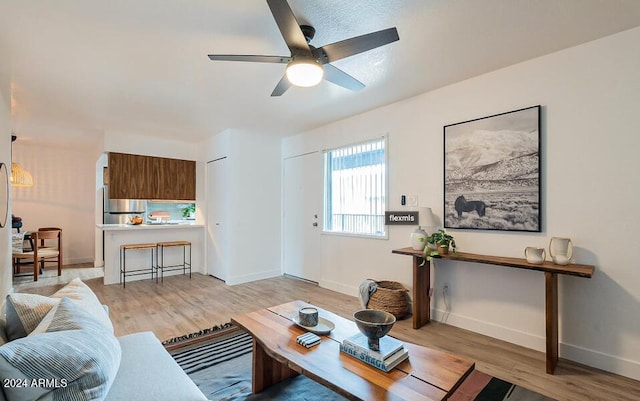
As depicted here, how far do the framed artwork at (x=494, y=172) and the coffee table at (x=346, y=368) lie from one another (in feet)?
5.47

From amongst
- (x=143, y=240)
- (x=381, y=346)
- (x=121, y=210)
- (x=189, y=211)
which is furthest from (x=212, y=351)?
(x=121, y=210)

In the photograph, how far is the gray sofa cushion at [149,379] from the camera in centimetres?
123

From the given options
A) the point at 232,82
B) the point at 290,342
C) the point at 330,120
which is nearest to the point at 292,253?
the point at 330,120

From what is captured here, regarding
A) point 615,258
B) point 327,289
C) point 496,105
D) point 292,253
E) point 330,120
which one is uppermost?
point 330,120

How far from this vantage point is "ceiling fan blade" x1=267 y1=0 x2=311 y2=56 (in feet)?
5.11

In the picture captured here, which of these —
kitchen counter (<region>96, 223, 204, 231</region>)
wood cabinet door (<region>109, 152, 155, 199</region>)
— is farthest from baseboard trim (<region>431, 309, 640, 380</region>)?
wood cabinet door (<region>109, 152, 155, 199</region>)

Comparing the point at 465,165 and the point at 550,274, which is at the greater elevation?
the point at 465,165

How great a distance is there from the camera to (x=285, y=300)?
3.88 meters

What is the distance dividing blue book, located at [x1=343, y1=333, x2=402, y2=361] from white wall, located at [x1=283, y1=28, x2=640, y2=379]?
5.69 ft

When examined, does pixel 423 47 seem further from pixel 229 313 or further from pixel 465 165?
pixel 229 313

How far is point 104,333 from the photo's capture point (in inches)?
51.1

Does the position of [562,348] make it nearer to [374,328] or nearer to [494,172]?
[494,172]

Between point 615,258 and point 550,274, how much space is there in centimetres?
49

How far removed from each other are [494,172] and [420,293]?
1.37 meters
